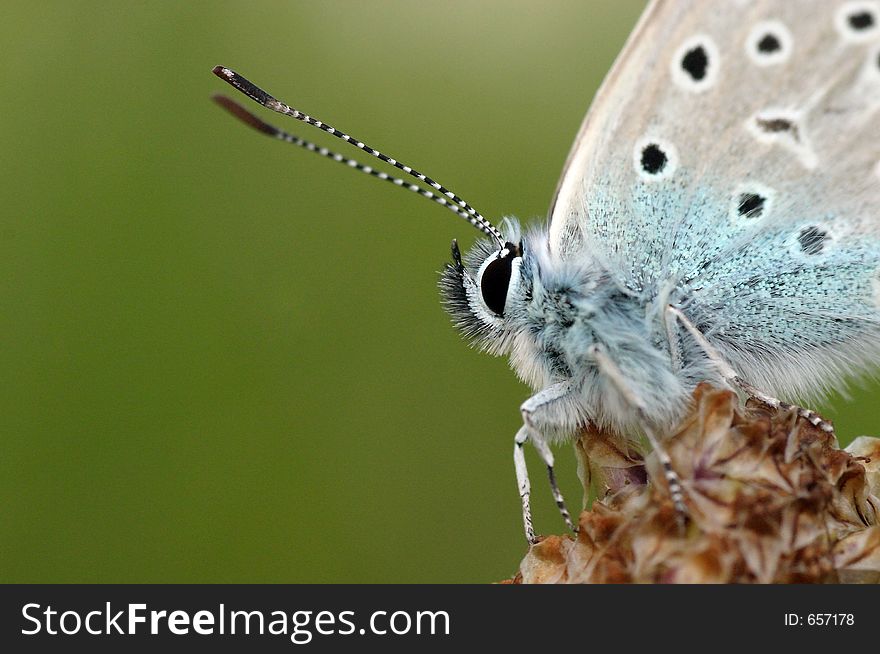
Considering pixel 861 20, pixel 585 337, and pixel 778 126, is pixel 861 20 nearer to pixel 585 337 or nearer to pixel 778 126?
pixel 778 126

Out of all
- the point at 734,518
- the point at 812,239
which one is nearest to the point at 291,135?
the point at 812,239

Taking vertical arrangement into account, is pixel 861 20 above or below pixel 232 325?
below

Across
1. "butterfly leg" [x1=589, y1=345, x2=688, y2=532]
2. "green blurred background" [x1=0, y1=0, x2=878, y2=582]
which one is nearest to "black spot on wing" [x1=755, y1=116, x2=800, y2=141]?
"butterfly leg" [x1=589, y1=345, x2=688, y2=532]

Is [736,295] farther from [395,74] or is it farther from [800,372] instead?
[395,74]

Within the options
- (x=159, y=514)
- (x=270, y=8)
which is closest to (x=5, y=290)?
(x=159, y=514)

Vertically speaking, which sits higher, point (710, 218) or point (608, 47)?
point (608, 47)

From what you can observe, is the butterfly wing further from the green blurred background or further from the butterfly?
the green blurred background

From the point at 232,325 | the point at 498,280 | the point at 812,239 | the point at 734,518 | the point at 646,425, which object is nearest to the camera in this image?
the point at 734,518
